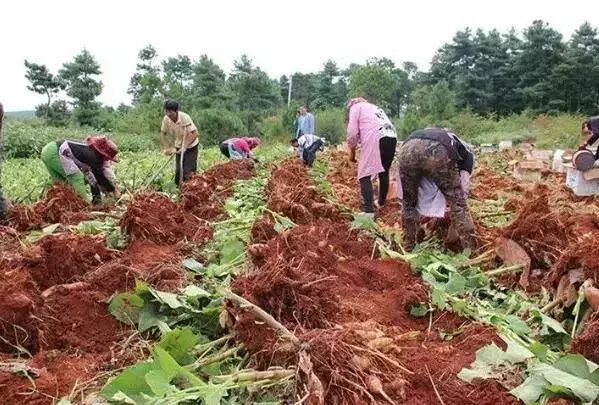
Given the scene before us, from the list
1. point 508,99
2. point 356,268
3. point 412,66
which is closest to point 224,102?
point 508,99

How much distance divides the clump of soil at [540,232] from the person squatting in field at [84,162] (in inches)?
167

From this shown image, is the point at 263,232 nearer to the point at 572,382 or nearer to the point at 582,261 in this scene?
the point at 582,261

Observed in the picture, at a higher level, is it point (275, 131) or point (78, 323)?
point (78, 323)

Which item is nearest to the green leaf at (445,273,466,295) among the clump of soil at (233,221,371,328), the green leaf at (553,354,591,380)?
the clump of soil at (233,221,371,328)

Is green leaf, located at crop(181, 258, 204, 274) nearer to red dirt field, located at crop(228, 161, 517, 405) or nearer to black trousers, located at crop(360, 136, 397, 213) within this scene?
red dirt field, located at crop(228, 161, 517, 405)

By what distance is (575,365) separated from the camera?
2309mm

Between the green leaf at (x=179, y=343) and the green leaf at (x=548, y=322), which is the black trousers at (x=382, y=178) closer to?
the green leaf at (x=548, y=322)

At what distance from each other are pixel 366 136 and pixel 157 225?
249cm

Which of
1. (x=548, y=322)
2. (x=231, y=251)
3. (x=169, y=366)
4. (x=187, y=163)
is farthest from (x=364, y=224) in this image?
(x=187, y=163)

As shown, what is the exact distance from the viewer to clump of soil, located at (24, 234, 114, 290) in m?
3.83

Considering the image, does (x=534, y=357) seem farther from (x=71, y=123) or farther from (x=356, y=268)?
(x=71, y=123)

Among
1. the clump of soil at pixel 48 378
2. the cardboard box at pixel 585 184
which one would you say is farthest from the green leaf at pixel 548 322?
the cardboard box at pixel 585 184

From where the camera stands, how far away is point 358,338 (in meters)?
2.40

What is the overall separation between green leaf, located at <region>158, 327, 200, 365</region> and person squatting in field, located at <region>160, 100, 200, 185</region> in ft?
19.3
